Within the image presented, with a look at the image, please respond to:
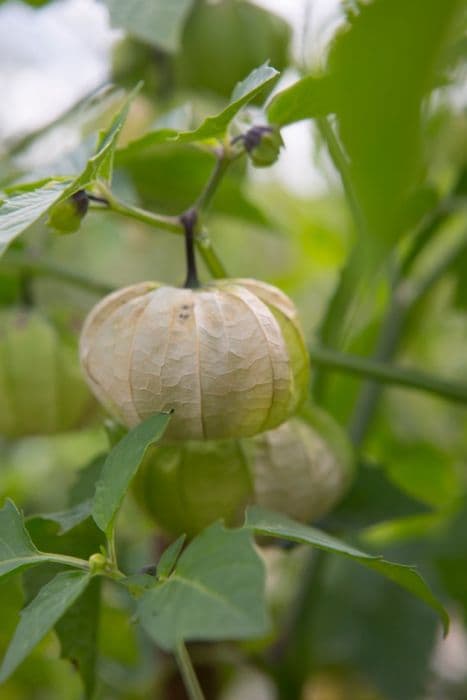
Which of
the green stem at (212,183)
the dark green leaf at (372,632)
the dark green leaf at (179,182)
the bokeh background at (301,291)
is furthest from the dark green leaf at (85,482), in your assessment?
the dark green leaf at (372,632)

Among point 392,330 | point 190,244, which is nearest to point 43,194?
point 190,244

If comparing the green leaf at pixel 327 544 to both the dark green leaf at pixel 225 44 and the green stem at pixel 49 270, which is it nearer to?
the green stem at pixel 49 270

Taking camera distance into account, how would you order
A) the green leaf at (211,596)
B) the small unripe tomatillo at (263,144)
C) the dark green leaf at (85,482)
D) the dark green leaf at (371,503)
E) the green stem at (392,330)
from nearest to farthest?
the green leaf at (211,596) → the small unripe tomatillo at (263,144) → the dark green leaf at (85,482) → the dark green leaf at (371,503) → the green stem at (392,330)

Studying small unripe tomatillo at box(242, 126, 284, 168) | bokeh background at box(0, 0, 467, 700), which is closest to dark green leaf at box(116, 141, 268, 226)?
bokeh background at box(0, 0, 467, 700)

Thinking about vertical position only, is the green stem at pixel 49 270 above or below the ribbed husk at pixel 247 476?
above

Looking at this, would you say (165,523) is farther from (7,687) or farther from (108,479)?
(7,687)

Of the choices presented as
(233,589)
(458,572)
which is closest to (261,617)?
(233,589)

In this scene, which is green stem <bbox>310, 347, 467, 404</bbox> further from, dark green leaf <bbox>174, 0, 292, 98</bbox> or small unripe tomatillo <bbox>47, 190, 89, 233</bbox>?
dark green leaf <bbox>174, 0, 292, 98</bbox>
